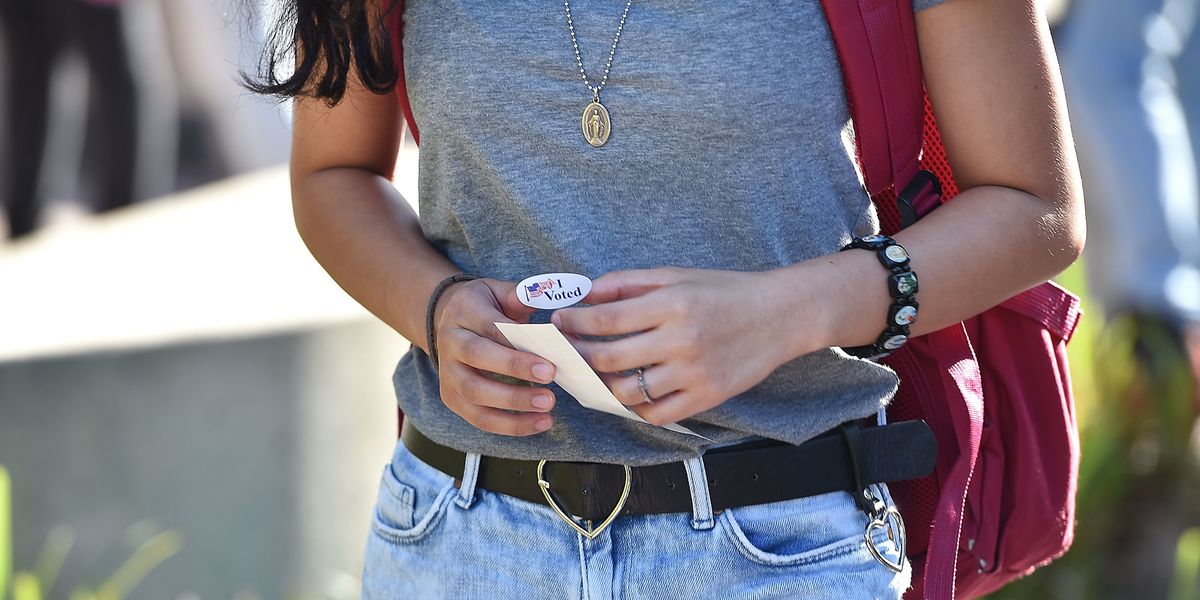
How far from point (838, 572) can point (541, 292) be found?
44cm

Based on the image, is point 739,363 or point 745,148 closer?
point 739,363

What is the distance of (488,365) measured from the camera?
1188mm

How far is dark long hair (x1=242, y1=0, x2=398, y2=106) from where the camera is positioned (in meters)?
1.45

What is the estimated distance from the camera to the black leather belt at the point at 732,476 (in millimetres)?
1309

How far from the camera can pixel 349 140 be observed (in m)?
1.61

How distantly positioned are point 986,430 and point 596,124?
0.60 metres

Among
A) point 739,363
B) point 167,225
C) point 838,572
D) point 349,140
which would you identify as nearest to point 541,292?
point 739,363

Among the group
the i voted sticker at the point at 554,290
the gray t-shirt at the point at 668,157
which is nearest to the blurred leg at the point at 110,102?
the gray t-shirt at the point at 668,157

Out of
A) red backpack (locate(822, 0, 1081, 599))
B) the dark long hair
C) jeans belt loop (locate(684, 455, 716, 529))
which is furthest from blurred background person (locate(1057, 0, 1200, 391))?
the dark long hair

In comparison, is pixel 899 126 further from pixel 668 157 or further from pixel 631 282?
pixel 631 282

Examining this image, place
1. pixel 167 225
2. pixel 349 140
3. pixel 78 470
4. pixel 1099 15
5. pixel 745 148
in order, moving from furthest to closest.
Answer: pixel 1099 15
pixel 167 225
pixel 78 470
pixel 349 140
pixel 745 148

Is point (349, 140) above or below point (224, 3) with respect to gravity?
above

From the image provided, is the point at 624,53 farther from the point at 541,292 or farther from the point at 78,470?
the point at 78,470

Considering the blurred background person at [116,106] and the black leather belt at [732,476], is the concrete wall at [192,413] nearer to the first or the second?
the blurred background person at [116,106]
